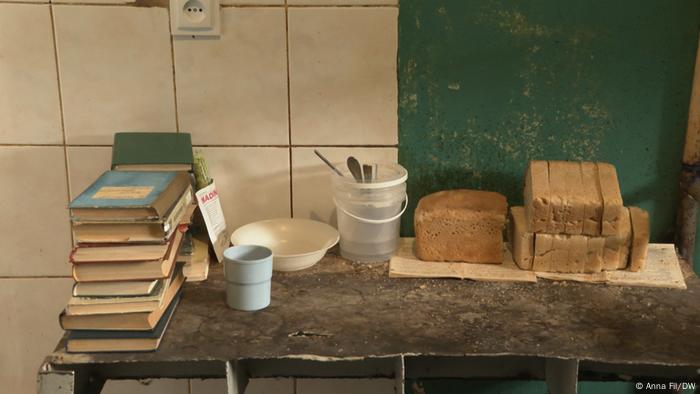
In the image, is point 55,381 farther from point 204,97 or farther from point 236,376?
point 204,97

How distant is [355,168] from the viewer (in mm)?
1523

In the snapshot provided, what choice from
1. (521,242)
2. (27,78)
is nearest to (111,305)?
(27,78)

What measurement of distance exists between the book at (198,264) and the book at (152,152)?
0.58ft

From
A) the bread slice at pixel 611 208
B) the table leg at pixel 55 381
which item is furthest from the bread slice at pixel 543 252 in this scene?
the table leg at pixel 55 381

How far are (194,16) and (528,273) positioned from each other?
3.00 ft

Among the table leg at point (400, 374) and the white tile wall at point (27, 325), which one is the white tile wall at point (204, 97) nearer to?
the white tile wall at point (27, 325)

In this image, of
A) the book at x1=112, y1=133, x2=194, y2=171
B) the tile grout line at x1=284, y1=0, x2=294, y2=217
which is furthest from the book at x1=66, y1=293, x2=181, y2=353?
the tile grout line at x1=284, y1=0, x2=294, y2=217

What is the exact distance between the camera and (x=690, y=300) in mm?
1326

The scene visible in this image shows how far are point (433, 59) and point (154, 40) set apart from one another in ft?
2.07

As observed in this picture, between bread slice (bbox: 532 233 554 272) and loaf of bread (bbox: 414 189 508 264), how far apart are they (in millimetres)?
77

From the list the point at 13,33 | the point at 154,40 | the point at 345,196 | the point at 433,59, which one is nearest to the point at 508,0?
the point at 433,59

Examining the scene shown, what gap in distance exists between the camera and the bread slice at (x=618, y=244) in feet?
4.62

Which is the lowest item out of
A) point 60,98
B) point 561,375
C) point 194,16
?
point 561,375

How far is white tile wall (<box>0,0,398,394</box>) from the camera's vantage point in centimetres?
152
